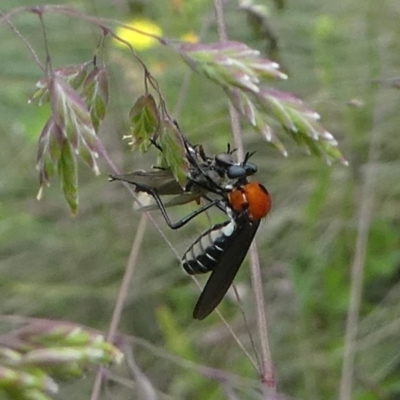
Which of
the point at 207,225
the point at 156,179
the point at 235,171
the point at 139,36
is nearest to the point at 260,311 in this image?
the point at 156,179

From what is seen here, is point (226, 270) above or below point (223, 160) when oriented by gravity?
below

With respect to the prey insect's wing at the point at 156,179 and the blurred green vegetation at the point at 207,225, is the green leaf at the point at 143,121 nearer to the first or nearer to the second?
the prey insect's wing at the point at 156,179

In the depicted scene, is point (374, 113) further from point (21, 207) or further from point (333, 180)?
point (21, 207)

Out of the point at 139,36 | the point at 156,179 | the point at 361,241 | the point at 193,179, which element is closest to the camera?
the point at 156,179

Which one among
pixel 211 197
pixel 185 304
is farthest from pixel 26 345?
pixel 185 304

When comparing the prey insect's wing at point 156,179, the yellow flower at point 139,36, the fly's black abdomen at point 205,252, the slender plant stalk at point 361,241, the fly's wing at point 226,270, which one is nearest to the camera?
the prey insect's wing at point 156,179

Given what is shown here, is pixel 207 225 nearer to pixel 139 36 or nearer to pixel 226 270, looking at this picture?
pixel 139 36

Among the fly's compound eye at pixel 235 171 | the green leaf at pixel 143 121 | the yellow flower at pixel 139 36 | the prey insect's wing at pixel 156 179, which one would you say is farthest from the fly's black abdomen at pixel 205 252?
the yellow flower at pixel 139 36
